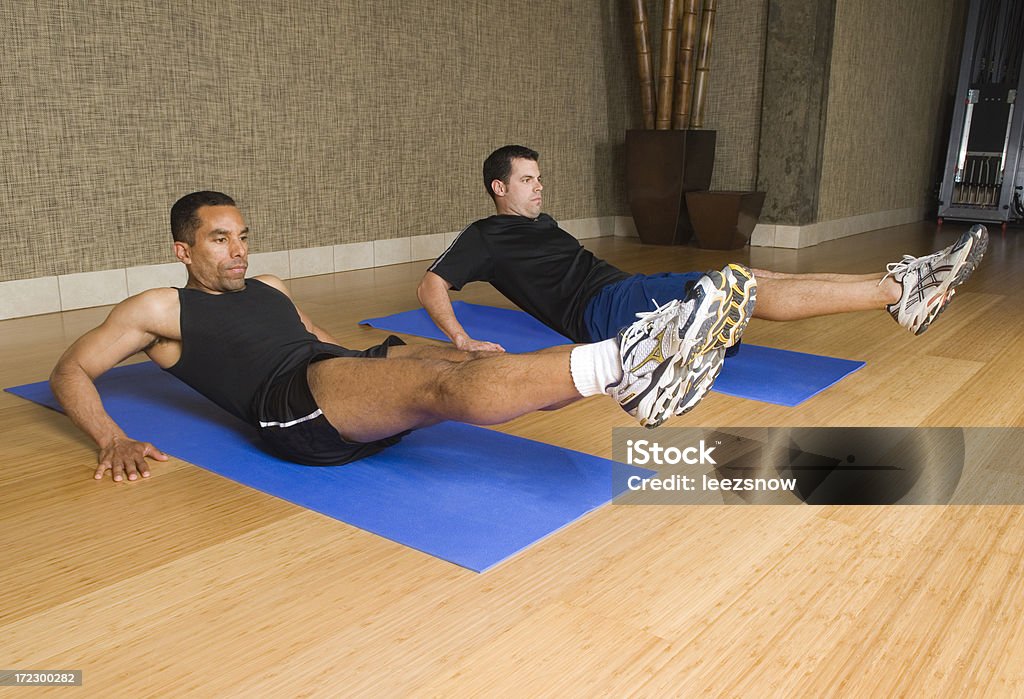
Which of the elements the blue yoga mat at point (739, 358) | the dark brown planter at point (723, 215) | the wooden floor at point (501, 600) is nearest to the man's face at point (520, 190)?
the blue yoga mat at point (739, 358)

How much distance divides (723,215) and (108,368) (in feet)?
13.9

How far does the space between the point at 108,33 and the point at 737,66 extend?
3.75 m

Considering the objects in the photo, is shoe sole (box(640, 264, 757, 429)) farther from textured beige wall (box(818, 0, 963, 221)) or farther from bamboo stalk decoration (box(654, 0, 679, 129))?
textured beige wall (box(818, 0, 963, 221))

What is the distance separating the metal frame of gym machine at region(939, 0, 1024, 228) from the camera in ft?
22.4

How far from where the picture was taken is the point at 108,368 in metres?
1.80

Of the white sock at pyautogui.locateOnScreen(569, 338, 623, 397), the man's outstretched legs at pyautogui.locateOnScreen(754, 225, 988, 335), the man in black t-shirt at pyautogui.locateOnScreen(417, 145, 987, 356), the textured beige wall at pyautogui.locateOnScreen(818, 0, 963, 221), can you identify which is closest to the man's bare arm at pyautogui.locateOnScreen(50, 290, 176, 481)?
the man in black t-shirt at pyautogui.locateOnScreen(417, 145, 987, 356)

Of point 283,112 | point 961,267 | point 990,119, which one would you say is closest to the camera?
point 961,267

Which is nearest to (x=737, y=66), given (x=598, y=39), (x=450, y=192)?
(x=598, y=39)

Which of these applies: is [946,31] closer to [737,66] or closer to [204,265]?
[737,66]

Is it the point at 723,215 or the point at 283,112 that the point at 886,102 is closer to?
the point at 723,215

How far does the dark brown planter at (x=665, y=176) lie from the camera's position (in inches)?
213

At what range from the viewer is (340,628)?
124 centimetres

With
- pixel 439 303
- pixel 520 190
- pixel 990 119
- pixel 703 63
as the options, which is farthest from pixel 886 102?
pixel 439 303

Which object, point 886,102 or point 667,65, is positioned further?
point 886,102
